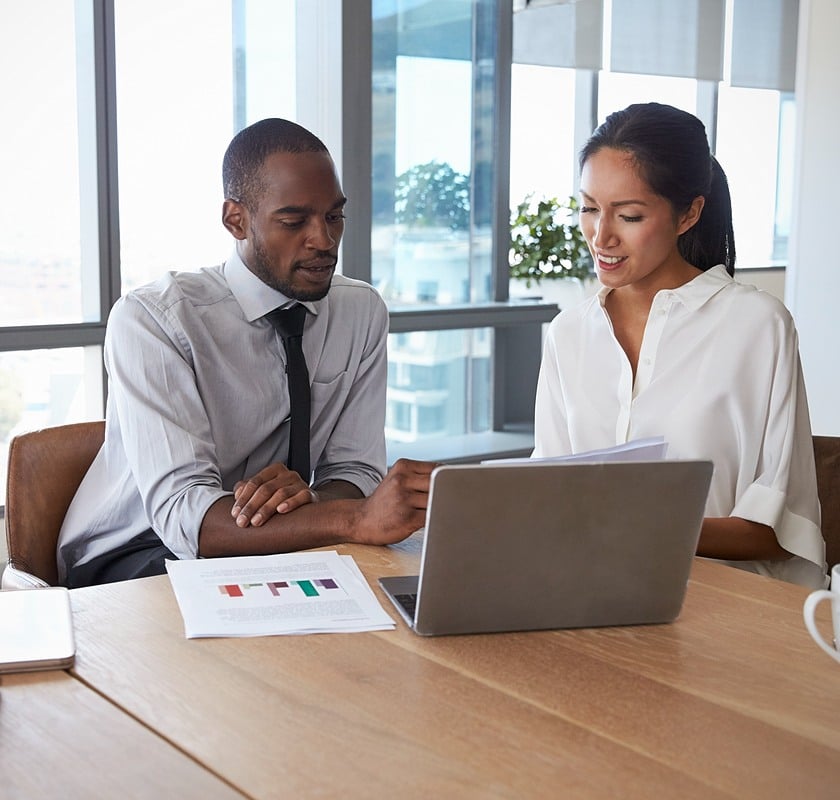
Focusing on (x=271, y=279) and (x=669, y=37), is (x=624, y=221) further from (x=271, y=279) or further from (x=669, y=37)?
(x=669, y=37)

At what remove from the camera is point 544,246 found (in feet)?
17.9

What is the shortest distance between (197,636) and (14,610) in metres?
0.23

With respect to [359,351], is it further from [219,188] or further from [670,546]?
[219,188]

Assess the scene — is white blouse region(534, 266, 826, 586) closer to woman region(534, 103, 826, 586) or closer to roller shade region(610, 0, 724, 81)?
woman region(534, 103, 826, 586)

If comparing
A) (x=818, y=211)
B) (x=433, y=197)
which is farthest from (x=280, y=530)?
(x=818, y=211)

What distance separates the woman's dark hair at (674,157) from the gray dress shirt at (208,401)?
1.98 feet

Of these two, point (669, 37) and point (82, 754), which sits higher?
point (669, 37)

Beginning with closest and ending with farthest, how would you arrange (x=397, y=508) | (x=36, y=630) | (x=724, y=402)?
(x=36, y=630) → (x=397, y=508) → (x=724, y=402)

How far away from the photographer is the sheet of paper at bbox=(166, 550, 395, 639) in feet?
4.03

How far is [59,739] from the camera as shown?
95 cm

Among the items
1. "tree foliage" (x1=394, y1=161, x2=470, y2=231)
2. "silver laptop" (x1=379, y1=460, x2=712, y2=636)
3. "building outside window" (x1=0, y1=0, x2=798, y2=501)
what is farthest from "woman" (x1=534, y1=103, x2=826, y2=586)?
"tree foliage" (x1=394, y1=161, x2=470, y2=231)

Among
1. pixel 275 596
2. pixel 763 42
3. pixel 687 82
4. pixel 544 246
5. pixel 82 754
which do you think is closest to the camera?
pixel 82 754

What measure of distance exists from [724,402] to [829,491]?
26cm

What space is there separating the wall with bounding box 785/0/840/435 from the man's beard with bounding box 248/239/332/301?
2.76 m
